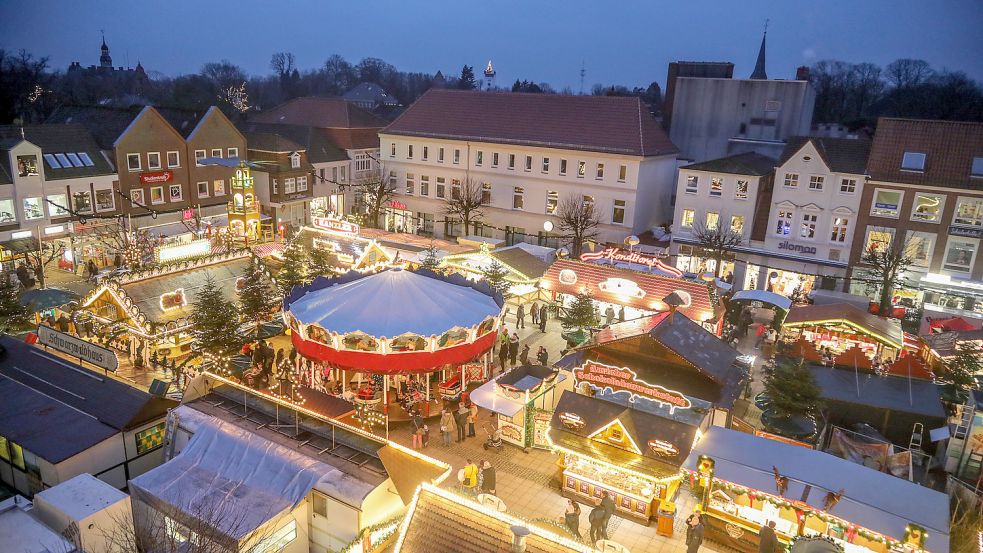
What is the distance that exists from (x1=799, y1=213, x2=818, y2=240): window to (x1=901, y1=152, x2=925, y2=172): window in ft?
15.8

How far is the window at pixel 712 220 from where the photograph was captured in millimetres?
36656

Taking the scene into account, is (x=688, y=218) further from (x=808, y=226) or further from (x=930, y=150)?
(x=930, y=150)

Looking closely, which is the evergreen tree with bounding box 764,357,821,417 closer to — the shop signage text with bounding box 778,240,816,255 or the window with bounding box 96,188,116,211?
the shop signage text with bounding box 778,240,816,255

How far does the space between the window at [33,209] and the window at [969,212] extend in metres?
48.2

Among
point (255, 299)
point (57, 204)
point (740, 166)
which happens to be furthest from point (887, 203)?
point (57, 204)

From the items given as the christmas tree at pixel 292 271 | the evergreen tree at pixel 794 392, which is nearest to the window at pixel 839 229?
the evergreen tree at pixel 794 392

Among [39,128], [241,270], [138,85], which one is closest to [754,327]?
[241,270]

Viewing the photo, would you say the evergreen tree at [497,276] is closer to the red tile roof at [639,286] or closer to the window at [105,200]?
the red tile roof at [639,286]

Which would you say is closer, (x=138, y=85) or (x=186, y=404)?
(x=186, y=404)

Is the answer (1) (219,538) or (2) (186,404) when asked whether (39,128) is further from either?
(1) (219,538)

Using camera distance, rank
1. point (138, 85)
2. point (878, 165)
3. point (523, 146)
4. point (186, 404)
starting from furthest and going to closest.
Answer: point (138, 85)
point (523, 146)
point (878, 165)
point (186, 404)

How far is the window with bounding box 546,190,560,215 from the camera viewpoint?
1655 inches

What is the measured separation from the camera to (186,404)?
15.8 metres

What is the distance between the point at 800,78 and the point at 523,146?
22.1 m
